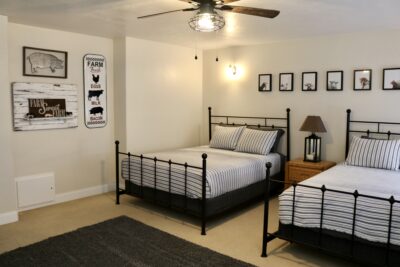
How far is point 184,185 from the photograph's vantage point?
12.4 ft

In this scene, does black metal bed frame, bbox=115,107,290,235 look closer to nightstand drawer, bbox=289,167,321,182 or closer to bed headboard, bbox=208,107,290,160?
bed headboard, bbox=208,107,290,160

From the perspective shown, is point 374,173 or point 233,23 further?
point 233,23

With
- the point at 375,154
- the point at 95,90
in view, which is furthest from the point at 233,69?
the point at 375,154

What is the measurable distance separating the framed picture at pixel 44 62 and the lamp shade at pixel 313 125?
3349 millimetres

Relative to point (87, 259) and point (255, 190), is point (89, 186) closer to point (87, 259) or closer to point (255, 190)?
point (87, 259)

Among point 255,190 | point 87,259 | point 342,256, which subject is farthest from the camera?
point 255,190

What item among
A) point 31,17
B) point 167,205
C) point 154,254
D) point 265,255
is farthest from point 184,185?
point 31,17

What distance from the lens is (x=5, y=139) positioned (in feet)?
12.4

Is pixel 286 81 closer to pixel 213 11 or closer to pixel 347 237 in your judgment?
pixel 213 11

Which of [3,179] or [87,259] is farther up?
[3,179]

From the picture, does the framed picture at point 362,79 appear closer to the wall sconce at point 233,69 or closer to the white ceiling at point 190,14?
the white ceiling at point 190,14

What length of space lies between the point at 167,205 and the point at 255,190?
1.18 meters

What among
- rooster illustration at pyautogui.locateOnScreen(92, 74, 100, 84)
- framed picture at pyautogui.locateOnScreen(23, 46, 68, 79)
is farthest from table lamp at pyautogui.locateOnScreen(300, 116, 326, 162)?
framed picture at pyautogui.locateOnScreen(23, 46, 68, 79)

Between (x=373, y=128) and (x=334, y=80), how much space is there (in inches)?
32.3
